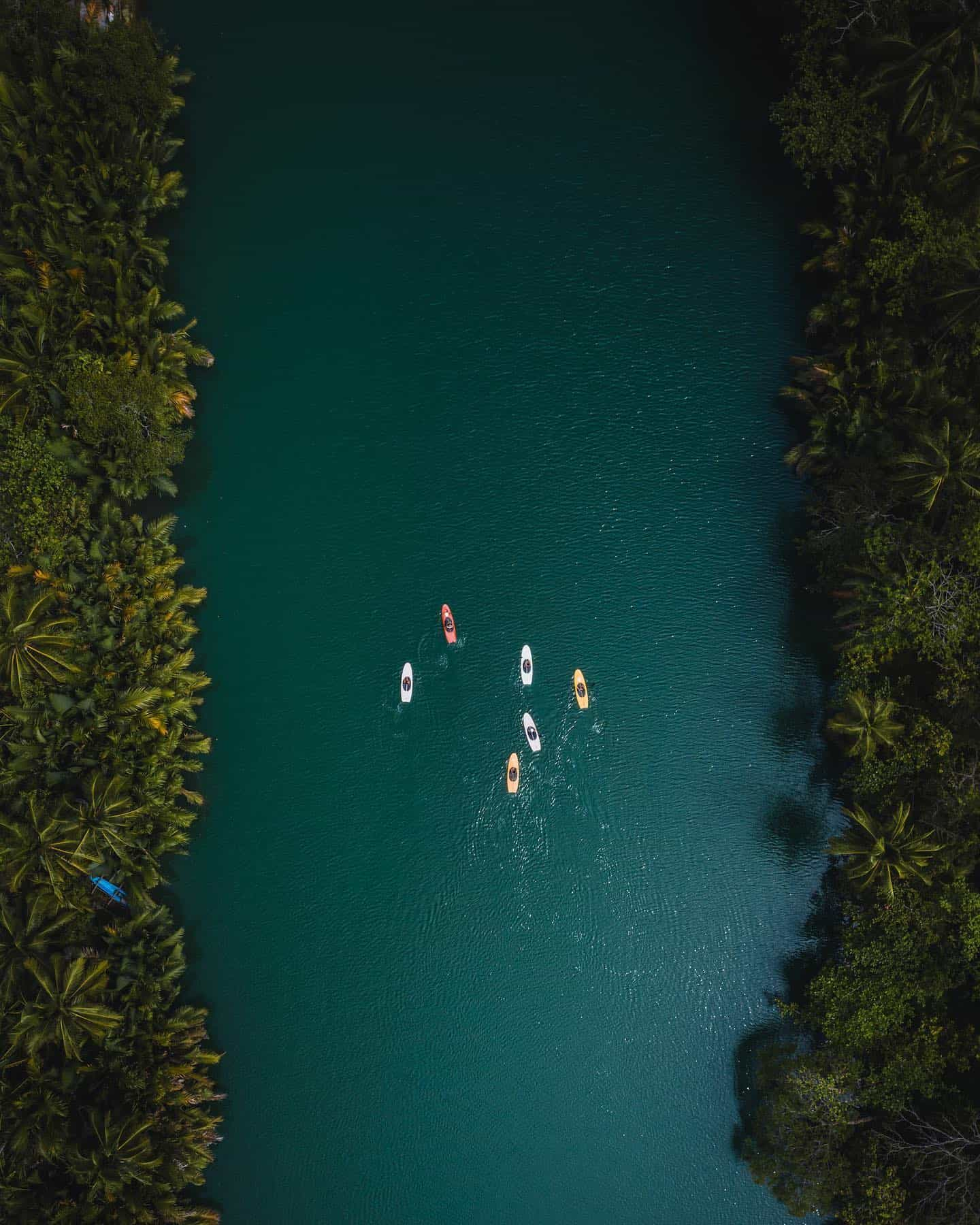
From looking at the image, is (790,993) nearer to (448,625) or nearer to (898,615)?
(898,615)

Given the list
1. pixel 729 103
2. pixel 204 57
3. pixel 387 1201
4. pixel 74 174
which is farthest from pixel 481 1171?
pixel 204 57

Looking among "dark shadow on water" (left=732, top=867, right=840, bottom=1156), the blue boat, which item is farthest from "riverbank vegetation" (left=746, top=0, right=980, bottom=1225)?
the blue boat

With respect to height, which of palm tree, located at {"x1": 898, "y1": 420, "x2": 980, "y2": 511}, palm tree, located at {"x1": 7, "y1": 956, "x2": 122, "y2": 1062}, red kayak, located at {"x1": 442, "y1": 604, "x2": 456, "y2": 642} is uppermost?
palm tree, located at {"x1": 898, "y1": 420, "x2": 980, "y2": 511}

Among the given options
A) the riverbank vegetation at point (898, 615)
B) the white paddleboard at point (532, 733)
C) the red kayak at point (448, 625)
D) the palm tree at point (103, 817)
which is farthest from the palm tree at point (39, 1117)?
the riverbank vegetation at point (898, 615)

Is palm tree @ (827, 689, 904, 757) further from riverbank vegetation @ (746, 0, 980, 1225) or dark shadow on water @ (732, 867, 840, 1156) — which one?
dark shadow on water @ (732, 867, 840, 1156)

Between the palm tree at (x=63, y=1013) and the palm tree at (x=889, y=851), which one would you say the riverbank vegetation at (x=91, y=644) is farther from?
the palm tree at (x=889, y=851)

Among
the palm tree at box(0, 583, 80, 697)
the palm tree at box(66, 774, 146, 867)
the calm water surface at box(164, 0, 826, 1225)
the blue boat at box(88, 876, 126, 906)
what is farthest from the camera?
the calm water surface at box(164, 0, 826, 1225)
